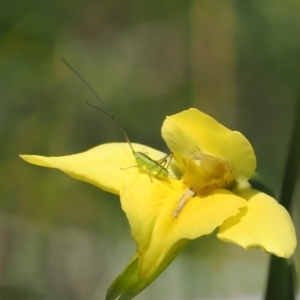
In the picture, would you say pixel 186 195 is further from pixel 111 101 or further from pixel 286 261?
pixel 111 101

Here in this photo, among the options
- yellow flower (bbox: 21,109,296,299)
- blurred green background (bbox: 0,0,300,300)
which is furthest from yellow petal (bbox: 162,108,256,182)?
blurred green background (bbox: 0,0,300,300)

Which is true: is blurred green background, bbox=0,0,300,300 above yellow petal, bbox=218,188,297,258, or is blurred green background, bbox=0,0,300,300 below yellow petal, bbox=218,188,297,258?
below

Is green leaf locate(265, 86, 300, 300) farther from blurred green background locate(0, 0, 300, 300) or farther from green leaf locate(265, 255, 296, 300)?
blurred green background locate(0, 0, 300, 300)

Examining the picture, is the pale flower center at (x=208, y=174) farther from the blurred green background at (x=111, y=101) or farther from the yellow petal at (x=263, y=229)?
the blurred green background at (x=111, y=101)

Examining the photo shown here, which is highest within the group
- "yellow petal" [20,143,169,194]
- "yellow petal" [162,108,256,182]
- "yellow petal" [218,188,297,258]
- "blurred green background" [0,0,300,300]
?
"yellow petal" [162,108,256,182]

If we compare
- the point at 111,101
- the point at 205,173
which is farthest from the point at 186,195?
the point at 111,101
